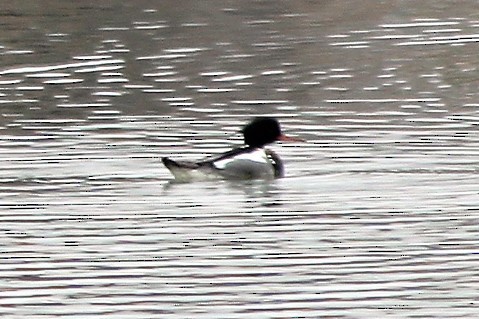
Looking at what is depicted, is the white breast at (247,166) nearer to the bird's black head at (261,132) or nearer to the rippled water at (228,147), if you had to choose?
the rippled water at (228,147)

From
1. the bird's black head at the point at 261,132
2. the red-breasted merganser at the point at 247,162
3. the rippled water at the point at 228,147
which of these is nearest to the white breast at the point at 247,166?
the red-breasted merganser at the point at 247,162

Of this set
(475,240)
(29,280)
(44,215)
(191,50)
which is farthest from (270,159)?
(191,50)

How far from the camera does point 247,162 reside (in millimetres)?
17266

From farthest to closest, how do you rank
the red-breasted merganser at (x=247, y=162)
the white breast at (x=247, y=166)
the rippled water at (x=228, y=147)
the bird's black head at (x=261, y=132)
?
the bird's black head at (x=261, y=132) < the white breast at (x=247, y=166) < the red-breasted merganser at (x=247, y=162) < the rippled water at (x=228, y=147)

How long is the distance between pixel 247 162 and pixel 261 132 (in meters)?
0.73

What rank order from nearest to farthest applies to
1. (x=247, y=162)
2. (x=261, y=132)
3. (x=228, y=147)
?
1. (x=247, y=162)
2. (x=261, y=132)
3. (x=228, y=147)

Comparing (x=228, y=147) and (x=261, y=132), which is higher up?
(x=261, y=132)

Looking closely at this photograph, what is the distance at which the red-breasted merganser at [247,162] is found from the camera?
16.4 metres

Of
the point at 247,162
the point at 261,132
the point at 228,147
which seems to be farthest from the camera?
the point at 228,147

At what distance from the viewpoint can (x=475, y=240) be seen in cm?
1337

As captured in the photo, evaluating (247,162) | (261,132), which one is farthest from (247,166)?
(261,132)

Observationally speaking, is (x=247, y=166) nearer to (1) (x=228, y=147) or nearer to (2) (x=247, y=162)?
(2) (x=247, y=162)

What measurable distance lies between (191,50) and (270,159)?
292 inches

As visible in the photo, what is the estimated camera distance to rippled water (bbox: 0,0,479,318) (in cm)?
1191
